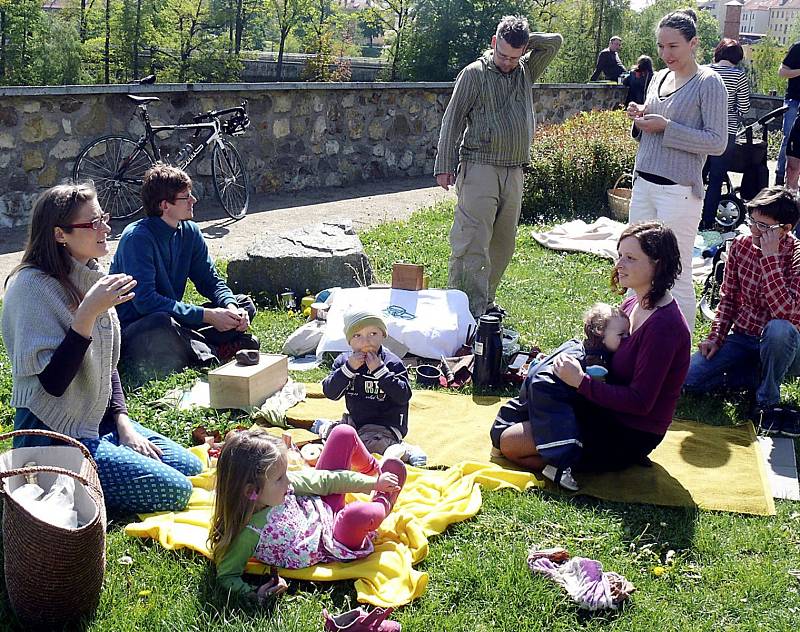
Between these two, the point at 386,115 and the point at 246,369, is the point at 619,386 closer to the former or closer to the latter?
the point at 246,369

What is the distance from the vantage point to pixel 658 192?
5723mm

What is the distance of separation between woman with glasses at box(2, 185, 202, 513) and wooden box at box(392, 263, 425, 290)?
2.76 meters

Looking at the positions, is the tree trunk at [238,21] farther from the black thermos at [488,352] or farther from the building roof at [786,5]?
the building roof at [786,5]

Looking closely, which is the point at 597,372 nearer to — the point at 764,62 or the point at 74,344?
the point at 74,344

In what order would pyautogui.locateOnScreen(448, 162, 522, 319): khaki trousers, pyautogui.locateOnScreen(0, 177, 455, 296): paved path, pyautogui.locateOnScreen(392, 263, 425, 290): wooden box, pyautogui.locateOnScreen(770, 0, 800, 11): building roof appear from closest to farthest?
pyautogui.locateOnScreen(392, 263, 425, 290): wooden box, pyautogui.locateOnScreen(448, 162, 522, 319): khaki trousers, pyautogui.locateOnScreen(0, 177, 455, 296): paved path, pyautogui.locateOnScreen(770, 0, 800, 11): building roof

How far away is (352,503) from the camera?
3.63 m

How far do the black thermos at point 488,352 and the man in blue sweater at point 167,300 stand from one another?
57.3 inches

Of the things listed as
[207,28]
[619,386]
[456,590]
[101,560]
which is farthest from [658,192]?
[207,28]

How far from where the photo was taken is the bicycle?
9125 mm

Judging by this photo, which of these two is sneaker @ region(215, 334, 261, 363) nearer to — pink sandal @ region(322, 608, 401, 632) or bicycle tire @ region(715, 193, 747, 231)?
pink sandal @ region(322, 608, 401, 632)

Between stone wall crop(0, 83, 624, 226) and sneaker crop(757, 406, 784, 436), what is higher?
stone wall crop(0, 83, 624, 226)

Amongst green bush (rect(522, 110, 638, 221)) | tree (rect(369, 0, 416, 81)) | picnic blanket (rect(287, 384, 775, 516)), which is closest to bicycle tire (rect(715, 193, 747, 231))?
green bush (rect(522, 110, 638, 221))

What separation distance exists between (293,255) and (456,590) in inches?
159

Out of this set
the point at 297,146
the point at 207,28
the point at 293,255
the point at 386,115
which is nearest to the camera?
the point at 293,255
